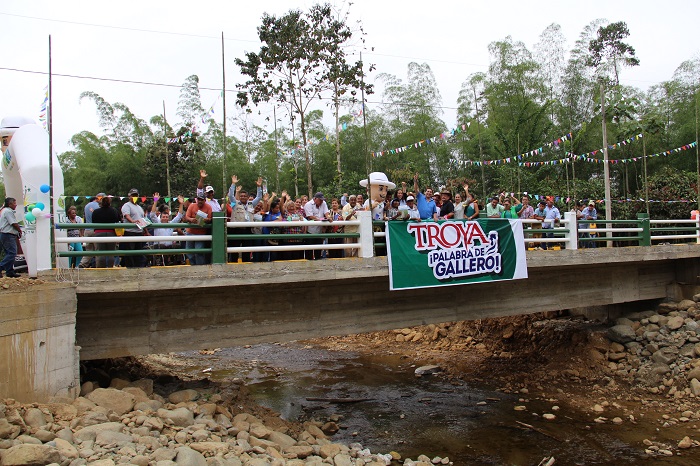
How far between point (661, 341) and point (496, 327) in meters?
5.17

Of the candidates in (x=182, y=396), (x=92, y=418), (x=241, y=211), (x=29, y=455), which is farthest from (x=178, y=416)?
(x=241, y=211)

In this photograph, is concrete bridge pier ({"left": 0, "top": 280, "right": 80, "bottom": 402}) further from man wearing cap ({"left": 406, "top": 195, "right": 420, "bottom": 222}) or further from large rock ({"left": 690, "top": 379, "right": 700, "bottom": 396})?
large rock ({"left": 690, "top": 379, "right": 700, "bottom": 396})

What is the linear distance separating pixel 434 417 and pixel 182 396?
5840 mm

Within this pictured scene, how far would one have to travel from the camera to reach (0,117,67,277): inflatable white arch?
8.14 m

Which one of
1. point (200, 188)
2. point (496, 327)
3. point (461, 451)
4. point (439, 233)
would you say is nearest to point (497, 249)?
point (439, 233)

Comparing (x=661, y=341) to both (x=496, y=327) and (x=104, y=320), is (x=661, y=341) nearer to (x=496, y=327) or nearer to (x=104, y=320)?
(x=496, y=327)

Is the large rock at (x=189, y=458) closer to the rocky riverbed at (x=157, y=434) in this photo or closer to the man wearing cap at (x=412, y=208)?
the rocky riverbed at (x=157, y=434)

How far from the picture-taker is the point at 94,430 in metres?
6.79

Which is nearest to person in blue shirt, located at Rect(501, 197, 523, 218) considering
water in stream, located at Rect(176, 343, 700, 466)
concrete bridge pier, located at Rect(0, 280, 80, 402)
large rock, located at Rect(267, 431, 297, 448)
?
water in stream, located at Rect(176, 343, 700, 466)

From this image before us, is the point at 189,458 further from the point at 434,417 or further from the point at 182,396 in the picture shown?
the point at 434,417

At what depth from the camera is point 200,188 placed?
9844mm

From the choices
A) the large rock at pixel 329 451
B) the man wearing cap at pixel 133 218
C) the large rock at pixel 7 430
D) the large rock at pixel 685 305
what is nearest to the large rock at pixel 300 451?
the large rock at pixel 329 451

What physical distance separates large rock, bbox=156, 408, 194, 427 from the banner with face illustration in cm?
428

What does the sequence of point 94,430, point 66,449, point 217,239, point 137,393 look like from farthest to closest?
point 217,239, point 137,393, point 94,430, point 66,449
